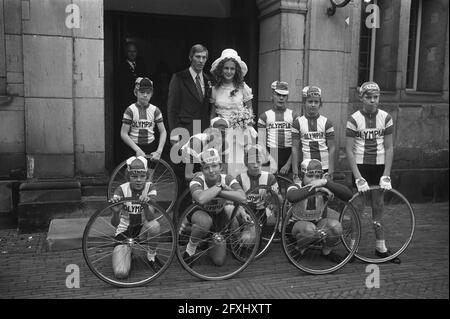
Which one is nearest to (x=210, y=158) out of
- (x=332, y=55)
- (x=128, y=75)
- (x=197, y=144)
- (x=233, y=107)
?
(x=197, y=144)

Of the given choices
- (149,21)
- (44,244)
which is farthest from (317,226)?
(149,21)

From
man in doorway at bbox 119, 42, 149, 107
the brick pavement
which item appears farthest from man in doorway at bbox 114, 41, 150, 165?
the brick pavement

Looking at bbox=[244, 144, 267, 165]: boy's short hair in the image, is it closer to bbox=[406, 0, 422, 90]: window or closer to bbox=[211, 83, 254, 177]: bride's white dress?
bbox=[211, 83, 254, 177]: bride's white dress

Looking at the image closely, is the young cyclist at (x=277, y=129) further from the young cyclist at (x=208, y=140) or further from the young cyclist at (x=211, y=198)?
the young cyclist at (x=211, y=198)

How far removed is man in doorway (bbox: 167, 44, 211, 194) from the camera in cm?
603

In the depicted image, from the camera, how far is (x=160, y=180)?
6637 millimetres

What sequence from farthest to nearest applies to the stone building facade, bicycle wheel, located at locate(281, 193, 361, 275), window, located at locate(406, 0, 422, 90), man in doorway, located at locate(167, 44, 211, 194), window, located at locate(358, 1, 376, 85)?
1. window, located at locate(406, 0, 422, 90)
2. window, located at locate(358, 1, 376, 85)
3. the stone building facade
4. man in doorway, located at locate(167, 44, 211, 194)
5. bicycle wheel, located at locate(281, 193, 361, 275)

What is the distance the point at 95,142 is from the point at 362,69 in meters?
4.99

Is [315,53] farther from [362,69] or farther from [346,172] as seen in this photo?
[346,172]

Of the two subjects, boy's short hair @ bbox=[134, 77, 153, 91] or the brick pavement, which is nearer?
the brick pavement

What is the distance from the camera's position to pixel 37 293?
15.0ft

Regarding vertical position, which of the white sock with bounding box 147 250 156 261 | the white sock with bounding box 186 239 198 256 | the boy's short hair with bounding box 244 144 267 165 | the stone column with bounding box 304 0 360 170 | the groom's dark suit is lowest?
the white sock with bounding box 147 250 156 261

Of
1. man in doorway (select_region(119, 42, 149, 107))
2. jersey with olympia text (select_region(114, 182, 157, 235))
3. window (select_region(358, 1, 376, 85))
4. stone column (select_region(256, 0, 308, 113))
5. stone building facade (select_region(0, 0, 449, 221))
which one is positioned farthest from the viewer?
man in doorway (select_region(119, 42, 149, 107))

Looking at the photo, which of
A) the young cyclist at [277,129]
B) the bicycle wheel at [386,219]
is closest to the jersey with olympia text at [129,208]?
the young cyclist at [277,129]
